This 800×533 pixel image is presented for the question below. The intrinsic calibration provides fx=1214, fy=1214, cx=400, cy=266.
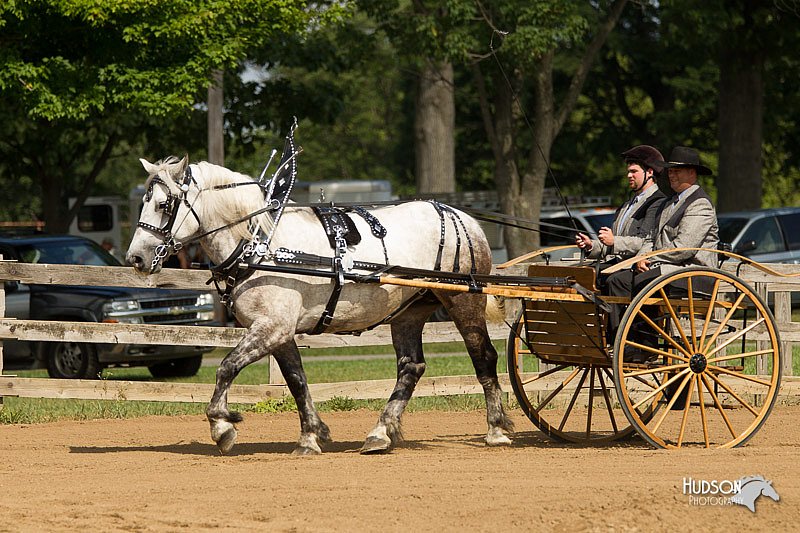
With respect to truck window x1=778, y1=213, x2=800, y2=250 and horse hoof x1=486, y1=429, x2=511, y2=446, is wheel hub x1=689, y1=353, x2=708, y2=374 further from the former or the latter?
truck window x1=778, y1=213, x2=800, y2=250

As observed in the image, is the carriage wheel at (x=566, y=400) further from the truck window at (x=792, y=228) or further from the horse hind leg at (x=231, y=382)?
the truck window at (x=792, y=228)

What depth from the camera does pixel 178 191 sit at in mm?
8594

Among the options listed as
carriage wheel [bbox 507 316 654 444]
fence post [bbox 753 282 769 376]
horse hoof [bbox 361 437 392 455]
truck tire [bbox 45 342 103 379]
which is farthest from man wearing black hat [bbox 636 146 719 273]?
truck tire [bbox 45 342 103 379]

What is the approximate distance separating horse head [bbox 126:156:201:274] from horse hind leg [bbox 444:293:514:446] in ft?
6.86

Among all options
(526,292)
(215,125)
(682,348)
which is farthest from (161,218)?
(215,125)

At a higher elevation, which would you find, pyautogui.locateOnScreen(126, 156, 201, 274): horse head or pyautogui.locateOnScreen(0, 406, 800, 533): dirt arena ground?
pyautogui.locateOnScreen(126, 156, 201, 274): horse head

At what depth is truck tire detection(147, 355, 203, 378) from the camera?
16.2 m

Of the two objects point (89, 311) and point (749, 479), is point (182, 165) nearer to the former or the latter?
point (749, 479)

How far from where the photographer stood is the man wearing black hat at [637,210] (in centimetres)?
903

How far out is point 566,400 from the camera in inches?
478

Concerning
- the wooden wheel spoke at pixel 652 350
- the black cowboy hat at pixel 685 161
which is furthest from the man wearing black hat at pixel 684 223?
the wooden wheel spoke at pixel 652 350

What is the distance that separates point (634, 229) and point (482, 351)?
152cm

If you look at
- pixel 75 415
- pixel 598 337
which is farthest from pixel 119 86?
pixel 598 337

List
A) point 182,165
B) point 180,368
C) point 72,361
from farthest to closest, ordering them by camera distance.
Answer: point 180,368 < point 72,361 < point 182,165
